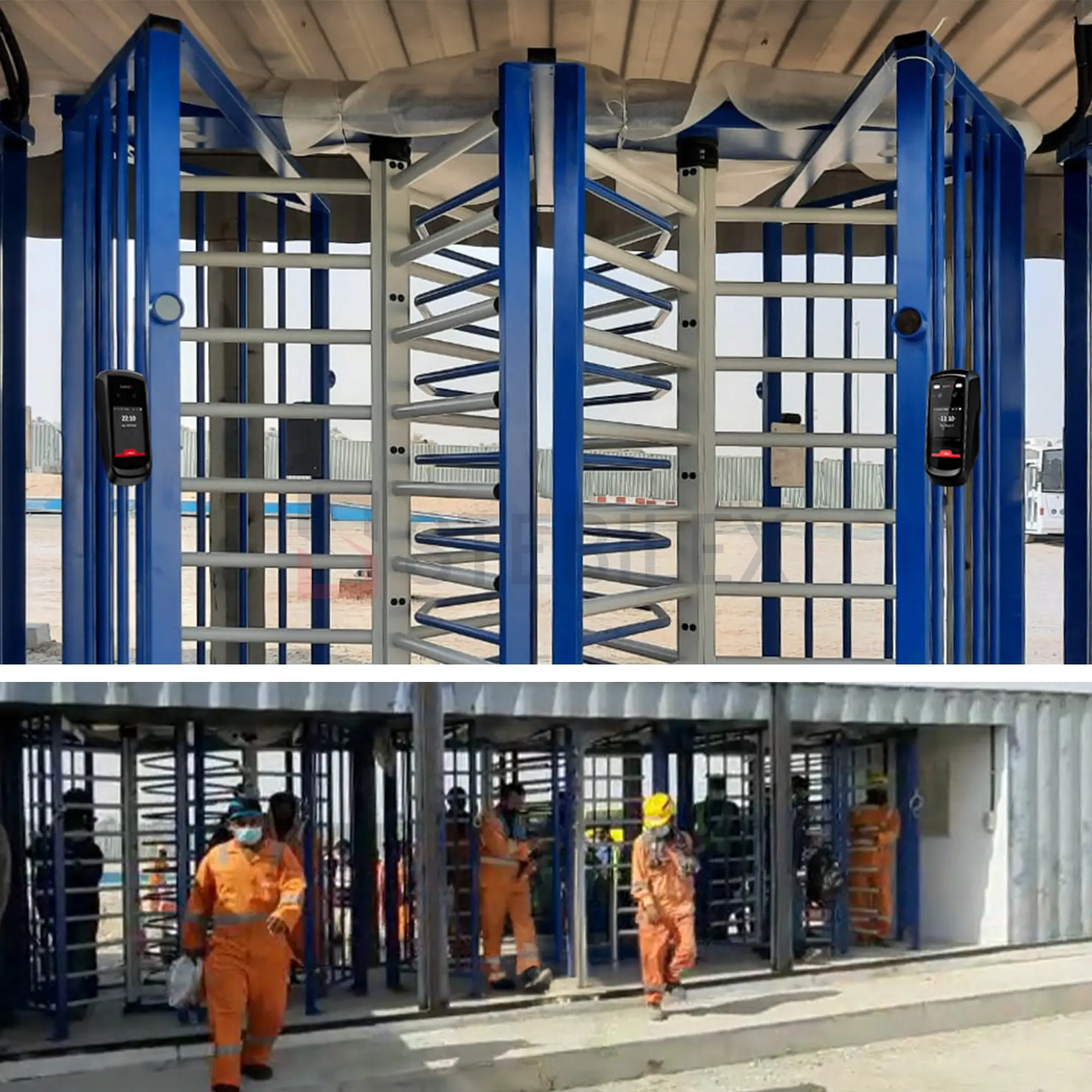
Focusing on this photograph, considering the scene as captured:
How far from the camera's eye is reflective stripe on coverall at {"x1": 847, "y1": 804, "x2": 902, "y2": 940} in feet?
6.61

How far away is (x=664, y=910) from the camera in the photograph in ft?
6.45

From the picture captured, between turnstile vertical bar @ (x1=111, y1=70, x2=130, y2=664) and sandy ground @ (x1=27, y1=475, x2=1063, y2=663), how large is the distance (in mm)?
273

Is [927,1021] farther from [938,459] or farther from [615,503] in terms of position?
[615,503]

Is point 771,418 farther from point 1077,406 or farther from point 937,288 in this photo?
point 937,288

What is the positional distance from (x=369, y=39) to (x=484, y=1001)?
2197 millimetres

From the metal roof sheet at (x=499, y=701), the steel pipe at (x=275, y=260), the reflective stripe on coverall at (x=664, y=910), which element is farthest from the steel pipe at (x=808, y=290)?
the reflective stripe on coverall at (x=664, y=910)

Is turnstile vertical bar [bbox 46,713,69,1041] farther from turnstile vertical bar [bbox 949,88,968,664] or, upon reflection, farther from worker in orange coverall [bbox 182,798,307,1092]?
turnstile vertical bar [bbox 949,88,968,664]

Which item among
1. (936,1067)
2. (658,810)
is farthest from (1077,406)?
(658,810)

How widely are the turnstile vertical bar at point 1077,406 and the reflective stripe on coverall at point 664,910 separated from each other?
63.8 inches

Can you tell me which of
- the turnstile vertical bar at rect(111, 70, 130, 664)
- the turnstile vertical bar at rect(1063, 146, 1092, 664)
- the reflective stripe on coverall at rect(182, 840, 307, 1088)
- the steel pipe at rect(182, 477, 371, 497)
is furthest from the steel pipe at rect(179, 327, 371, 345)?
the turnstile vertical bar at rect(1063, 146, 1092, 664)

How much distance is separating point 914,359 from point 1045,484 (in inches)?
52.8

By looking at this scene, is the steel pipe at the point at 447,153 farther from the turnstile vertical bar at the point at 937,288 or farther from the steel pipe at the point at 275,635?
the steel pipe at the point at 275,635

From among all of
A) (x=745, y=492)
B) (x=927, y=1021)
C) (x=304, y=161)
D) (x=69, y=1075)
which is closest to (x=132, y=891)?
(x=69, y=1075)

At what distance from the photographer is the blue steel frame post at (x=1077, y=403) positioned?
3.08m
